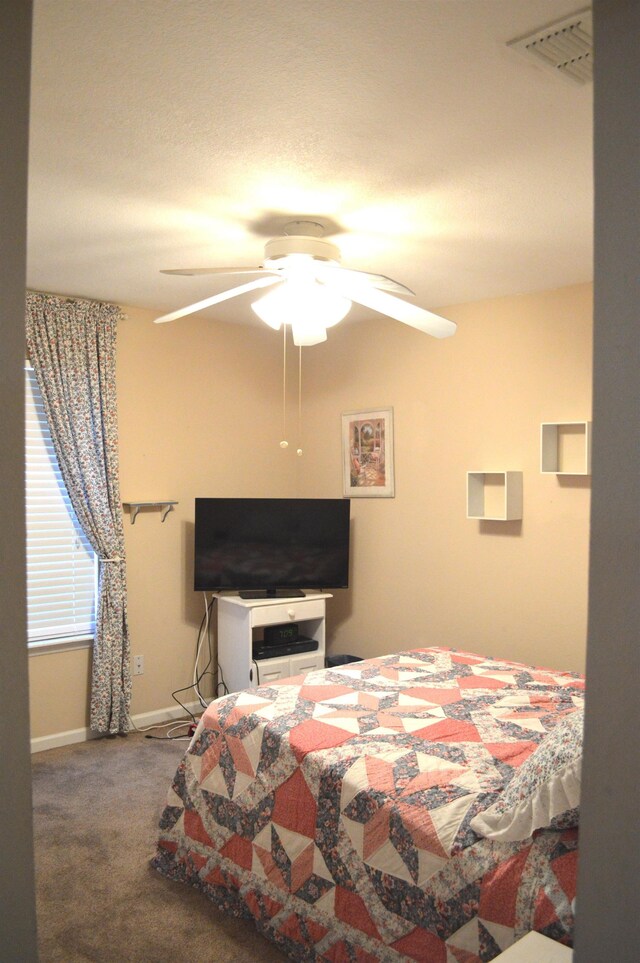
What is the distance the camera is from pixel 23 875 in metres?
0.98

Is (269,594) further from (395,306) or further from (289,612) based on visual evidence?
(395,306)

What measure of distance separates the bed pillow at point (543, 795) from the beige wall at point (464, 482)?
2064 mm

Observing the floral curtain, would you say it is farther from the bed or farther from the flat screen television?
the bed

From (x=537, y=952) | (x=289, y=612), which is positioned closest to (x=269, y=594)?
(x=289, y=612)

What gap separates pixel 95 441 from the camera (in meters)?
4.42

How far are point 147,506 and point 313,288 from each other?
2249 millimetres

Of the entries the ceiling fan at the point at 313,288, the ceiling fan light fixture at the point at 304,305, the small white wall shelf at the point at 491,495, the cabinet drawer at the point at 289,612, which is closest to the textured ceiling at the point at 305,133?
the ceiling fan at the point at 313,288

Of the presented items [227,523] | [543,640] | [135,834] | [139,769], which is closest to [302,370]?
[227,523]

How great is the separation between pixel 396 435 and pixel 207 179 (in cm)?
264

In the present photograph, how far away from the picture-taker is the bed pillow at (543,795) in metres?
1.79

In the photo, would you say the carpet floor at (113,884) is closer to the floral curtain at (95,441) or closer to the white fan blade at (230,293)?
the floral curtain at (95,441)

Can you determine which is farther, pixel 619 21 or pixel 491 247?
Answer: pixel 491 247

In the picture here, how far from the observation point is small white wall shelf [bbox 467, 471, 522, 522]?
4.22 m

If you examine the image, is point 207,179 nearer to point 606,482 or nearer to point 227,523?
point 606,482
